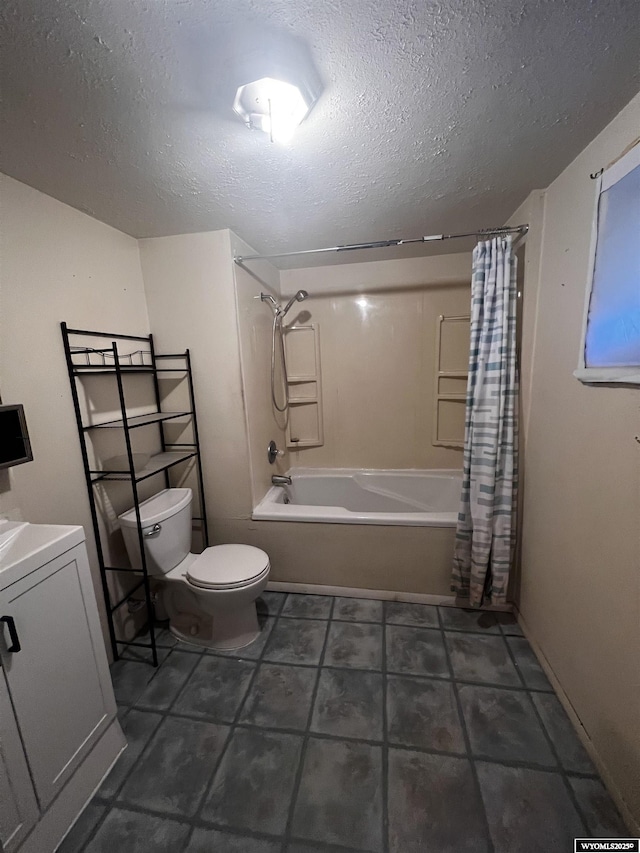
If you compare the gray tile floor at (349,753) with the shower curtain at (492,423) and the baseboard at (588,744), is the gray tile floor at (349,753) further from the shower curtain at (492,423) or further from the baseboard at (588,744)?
the shower curtain at (492,423)

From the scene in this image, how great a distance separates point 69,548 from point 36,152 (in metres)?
1.33

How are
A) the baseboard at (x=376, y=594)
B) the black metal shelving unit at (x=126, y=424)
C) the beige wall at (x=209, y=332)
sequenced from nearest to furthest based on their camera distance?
the black metal shelving unit at (x=126, y=424)
the beige wall at (x=209, y=332)
the baseboard at (x=376, y=594)

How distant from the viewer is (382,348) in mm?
2674

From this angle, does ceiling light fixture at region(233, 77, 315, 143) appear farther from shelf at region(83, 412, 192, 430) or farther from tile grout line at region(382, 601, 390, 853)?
tile grout line at region(382, 601, 390, 853)

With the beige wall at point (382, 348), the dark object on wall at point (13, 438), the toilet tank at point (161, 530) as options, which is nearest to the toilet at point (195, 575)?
the toilet tank at point (161, 530)

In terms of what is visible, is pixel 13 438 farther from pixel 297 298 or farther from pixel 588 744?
pixel 588 744

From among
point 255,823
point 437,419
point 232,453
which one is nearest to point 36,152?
point 232,453

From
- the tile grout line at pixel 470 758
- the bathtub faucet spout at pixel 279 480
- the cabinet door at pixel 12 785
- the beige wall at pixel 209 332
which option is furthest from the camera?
the bathtub faucet spout at pixel 279 480

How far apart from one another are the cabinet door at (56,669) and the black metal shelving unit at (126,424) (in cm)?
38

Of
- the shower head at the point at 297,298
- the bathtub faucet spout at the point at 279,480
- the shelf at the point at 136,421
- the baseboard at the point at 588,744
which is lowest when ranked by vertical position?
the baseboard at the point at 588,744

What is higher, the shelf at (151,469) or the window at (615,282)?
the window at (615,282)

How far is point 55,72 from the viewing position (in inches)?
32.9

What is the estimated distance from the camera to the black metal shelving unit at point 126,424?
1.47 meters

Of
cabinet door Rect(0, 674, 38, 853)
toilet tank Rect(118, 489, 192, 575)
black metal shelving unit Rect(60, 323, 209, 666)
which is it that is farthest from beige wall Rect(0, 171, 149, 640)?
cabinet door Rect(0, 674, 38, 853)
